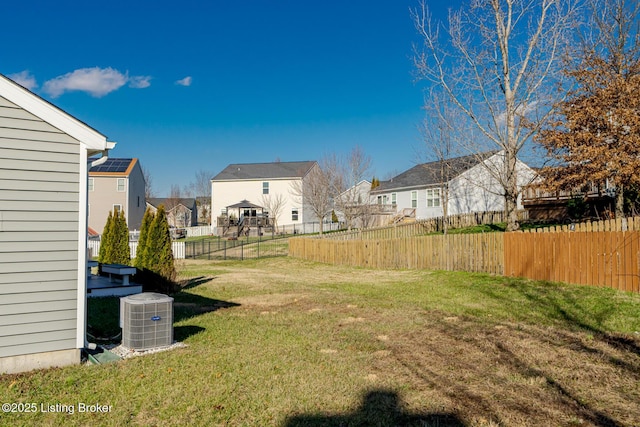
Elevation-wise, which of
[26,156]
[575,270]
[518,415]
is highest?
[26,156]

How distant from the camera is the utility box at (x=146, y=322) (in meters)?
6.70

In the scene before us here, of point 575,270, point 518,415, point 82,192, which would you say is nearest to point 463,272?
point 575,270

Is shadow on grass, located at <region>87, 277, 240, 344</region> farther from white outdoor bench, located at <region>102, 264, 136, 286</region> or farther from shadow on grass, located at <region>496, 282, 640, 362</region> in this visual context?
shadow on grass, located at <region>496, 282, 640, 362</region>

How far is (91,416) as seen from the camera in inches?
178

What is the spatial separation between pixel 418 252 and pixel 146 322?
12.8m

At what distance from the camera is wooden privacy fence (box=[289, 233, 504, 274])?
14742 millimetres

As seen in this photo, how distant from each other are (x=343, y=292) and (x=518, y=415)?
8.76m

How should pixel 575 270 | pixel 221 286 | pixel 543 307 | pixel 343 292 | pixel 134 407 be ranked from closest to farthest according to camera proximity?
pixel 134 407 → pixel 543 307 → pixel 575 270 → pixel 343 292 → pixel 221 286

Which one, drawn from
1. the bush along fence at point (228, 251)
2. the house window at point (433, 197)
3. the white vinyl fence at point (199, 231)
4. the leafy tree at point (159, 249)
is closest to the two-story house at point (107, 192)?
the white vinyl fence at point (199, 231)

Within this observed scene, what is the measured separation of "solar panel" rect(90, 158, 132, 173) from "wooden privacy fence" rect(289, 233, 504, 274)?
81.6 ft

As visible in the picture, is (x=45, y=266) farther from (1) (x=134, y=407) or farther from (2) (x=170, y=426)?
(2) (x=170, y=426)

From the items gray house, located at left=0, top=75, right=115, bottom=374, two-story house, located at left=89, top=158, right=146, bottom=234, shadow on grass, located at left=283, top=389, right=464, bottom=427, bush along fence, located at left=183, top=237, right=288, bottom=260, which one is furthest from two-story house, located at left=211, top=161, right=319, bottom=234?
shadow on grass, located at left=283, top=389, right=464, bottom=427

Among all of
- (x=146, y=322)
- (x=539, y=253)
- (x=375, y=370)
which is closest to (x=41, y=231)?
(x=146, y=322)

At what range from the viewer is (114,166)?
4191 cm
